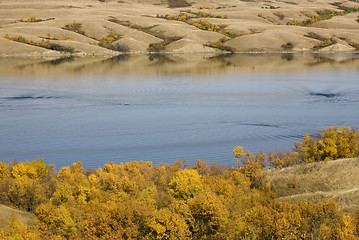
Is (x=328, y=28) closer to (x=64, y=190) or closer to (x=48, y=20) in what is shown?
(x=48, y=20)

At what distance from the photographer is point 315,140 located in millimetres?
45125

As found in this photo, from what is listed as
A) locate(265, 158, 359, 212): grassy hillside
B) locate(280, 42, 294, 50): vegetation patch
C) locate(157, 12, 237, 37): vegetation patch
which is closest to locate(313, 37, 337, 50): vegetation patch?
locate(280, 42, 294, 50): vegetation patch

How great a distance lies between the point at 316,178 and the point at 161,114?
78.0ft

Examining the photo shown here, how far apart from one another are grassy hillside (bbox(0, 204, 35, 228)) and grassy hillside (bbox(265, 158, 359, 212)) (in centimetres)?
1696

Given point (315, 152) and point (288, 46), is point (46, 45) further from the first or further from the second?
point (315, 152)

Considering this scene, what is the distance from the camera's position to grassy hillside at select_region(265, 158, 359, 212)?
36.4 m

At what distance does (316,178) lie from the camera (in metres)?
38.3

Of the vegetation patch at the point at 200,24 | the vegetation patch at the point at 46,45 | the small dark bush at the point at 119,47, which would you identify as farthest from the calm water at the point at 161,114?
the vegetation patch at the point at 200,24

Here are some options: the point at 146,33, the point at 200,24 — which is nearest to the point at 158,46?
the point at 146,33

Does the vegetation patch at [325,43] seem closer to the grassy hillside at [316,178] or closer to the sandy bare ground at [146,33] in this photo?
the sandy bare ground at [146,33]

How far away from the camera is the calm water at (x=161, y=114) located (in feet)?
146

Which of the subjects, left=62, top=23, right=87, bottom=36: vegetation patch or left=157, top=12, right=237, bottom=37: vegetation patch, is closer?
left=62, top=23, right=87, bottom=36: vegetation patch

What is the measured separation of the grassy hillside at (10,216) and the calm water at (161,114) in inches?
434

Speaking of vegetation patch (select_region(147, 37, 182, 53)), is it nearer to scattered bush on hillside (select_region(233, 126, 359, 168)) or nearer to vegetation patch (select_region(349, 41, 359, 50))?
vegetation patch (select_region(349, 41, 359, 50))
